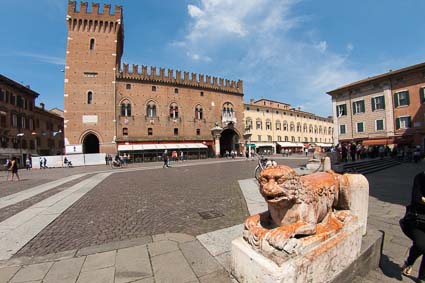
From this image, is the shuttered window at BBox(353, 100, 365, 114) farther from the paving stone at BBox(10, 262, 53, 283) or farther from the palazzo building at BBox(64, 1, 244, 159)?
the paving stone at BBox(10, 262, 53, 283)

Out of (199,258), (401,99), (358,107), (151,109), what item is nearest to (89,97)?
(151,109)

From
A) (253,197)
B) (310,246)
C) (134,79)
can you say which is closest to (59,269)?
(310,246)

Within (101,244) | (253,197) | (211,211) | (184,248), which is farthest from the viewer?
(253,197)

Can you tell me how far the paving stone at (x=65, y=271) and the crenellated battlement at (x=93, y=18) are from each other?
37272mm

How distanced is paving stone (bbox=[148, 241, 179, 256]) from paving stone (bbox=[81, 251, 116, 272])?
1.73 feet

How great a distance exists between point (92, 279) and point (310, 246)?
2.48m

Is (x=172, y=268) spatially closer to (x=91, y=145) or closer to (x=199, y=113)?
(x=199, y=113)

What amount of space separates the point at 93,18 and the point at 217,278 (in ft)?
129

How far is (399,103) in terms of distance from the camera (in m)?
27.1

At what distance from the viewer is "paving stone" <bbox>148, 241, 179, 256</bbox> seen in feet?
10.1

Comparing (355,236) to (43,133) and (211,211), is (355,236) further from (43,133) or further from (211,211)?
(43,133)

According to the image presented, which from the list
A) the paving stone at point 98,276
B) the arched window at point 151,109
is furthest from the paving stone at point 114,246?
the arched window at point 151,109

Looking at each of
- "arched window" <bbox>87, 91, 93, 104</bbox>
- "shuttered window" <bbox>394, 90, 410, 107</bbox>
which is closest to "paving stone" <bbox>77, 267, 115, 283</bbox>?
"arched window" <bbox>87, 91, 93, 104</bbox>

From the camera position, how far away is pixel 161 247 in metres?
3.22
